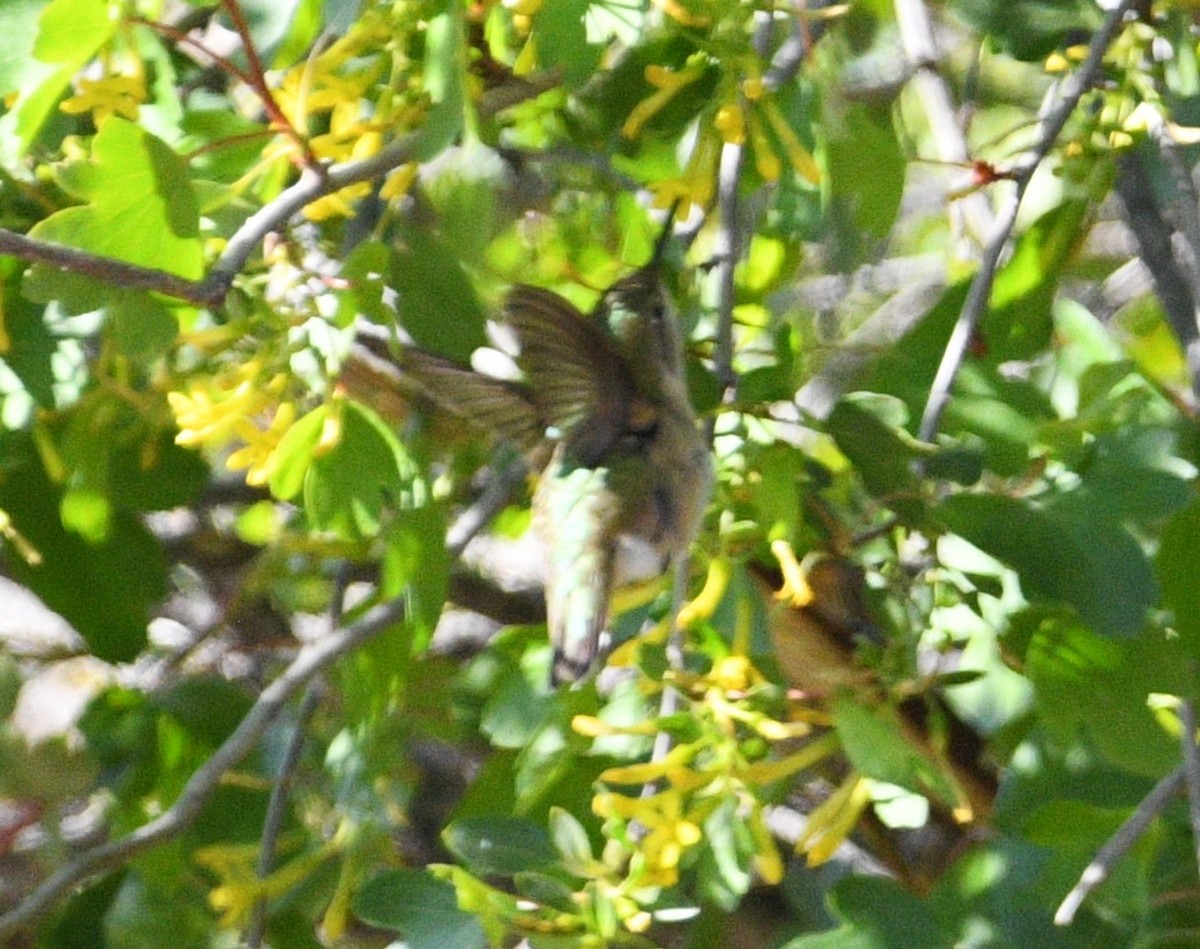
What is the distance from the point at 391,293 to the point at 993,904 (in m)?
0.73

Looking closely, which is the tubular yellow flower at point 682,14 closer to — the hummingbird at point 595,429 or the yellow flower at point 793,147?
the yellow flower at point 793,147

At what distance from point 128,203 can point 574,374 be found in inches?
16.4

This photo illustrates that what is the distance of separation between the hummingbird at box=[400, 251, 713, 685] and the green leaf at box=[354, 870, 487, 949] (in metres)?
0.19

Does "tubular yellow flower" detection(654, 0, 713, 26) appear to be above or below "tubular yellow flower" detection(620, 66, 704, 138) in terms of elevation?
above

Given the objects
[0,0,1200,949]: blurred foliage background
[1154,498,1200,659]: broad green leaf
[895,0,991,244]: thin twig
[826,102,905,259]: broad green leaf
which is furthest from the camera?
[895,0,991,244]: thin twig

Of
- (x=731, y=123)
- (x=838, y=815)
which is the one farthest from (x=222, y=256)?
(x=838, y=815)

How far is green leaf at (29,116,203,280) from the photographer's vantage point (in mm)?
1073

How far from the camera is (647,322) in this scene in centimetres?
134

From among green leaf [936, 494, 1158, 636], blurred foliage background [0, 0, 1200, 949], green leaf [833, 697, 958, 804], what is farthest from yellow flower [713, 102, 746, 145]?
green leaf [833, 697, 958, 804]

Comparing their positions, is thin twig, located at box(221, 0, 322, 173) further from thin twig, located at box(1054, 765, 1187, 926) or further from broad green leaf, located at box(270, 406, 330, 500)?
thin twig, located at box(1054, 765, 1187, 926)

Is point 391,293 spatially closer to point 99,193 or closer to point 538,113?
point 538,113

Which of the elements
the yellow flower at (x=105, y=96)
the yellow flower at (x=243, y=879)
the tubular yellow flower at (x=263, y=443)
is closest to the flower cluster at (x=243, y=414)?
the tubular yellow flower at (x=263, y=443)

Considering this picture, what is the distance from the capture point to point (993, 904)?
115 cm

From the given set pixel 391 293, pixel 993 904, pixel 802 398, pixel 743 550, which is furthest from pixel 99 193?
pixel 802 398
